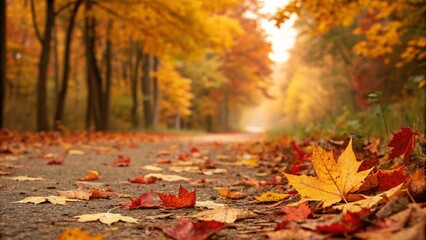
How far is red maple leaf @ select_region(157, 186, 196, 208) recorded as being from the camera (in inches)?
73.2

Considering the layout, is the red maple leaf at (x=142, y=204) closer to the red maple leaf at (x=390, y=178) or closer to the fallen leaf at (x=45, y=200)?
the fallen leaf at (x=45, y=200)

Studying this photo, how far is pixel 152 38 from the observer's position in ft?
35.8

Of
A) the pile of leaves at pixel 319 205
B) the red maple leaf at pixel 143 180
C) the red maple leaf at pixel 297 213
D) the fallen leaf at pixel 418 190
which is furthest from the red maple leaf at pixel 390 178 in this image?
the red maple leaf at pixel 143 180

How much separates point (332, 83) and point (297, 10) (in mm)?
15261

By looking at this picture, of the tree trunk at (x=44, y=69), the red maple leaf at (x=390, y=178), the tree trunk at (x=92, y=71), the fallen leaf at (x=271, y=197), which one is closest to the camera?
the red maple leaf at (x=390, y=178)

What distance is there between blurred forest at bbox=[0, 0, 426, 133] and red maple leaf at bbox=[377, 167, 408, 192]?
101cm

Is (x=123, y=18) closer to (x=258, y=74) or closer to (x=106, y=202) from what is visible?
(x=106, y=202)

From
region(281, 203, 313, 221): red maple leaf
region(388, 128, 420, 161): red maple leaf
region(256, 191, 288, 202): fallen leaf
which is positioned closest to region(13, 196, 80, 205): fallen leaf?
region(256, 191, 288, 202): fallen leaf

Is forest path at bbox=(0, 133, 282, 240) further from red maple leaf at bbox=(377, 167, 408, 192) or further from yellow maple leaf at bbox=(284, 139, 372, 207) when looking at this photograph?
red maple leaf at bbox=(377, 167, 408, 192)

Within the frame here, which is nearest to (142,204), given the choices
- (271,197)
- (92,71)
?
(271,197)

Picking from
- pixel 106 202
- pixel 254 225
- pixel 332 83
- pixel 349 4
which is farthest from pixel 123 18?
pixel 332 83

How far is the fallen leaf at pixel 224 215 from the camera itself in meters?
1.54

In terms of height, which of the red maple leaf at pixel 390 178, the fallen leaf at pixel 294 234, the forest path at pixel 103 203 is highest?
the red maple leaf at pixel 390 178

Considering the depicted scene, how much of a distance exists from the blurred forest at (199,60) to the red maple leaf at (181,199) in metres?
1.51
